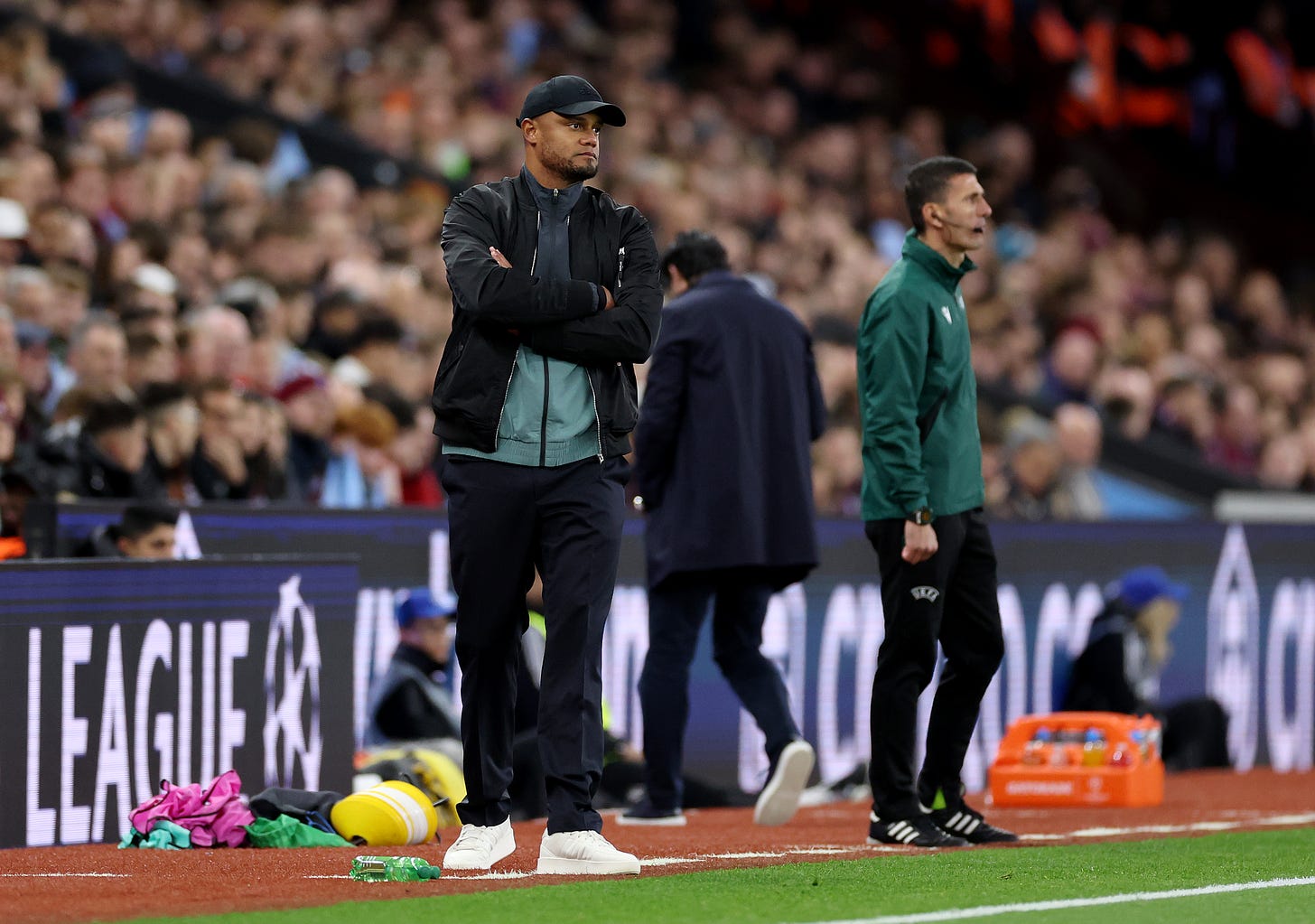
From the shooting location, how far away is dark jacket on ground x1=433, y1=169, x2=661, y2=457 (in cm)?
676

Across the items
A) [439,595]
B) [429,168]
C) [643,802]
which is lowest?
[643,802]

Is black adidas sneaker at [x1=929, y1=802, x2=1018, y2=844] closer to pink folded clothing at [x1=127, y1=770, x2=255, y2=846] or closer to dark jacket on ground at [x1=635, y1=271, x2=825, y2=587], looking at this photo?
dark jacket on ground at [x1=635, y1=271, x2=825, y2=587]

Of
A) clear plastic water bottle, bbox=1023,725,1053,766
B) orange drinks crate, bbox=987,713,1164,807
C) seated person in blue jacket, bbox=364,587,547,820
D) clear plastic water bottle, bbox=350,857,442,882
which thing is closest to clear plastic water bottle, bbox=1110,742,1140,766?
orange drinks crate, bbox=987,713,1164,807

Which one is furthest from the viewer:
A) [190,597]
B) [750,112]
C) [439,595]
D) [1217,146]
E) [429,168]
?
[1217,146]

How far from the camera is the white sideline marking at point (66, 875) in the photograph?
6930mm

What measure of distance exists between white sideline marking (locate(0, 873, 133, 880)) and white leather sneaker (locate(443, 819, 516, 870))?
0.97m

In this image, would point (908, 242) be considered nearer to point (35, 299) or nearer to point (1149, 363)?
point (35, 299)

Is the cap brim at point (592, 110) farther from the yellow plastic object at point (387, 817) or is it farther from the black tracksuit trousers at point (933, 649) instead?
the yellow plastic object at point (387, 817)

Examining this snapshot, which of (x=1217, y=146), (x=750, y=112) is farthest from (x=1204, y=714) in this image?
(x=1217, y=146)

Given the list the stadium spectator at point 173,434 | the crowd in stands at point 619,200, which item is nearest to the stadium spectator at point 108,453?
the crowd in stands at point 619,200

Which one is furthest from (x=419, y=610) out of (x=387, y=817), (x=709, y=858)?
(x=709, y=858)

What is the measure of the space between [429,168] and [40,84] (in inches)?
142

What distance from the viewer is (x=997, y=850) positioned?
26.0 ft

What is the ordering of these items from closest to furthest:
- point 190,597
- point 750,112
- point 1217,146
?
point 190,597, point 750,112, point 1217,146
